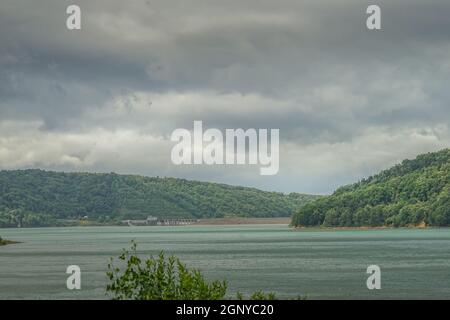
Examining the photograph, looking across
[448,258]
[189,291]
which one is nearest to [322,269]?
[448,258]

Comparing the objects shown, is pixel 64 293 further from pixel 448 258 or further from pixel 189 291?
pixel 448 258

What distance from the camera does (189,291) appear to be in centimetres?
2084

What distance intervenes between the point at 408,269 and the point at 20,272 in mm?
45408

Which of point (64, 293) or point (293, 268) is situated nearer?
point (64, 293)

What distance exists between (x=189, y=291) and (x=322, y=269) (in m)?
66.6

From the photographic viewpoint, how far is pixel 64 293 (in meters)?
63.4
